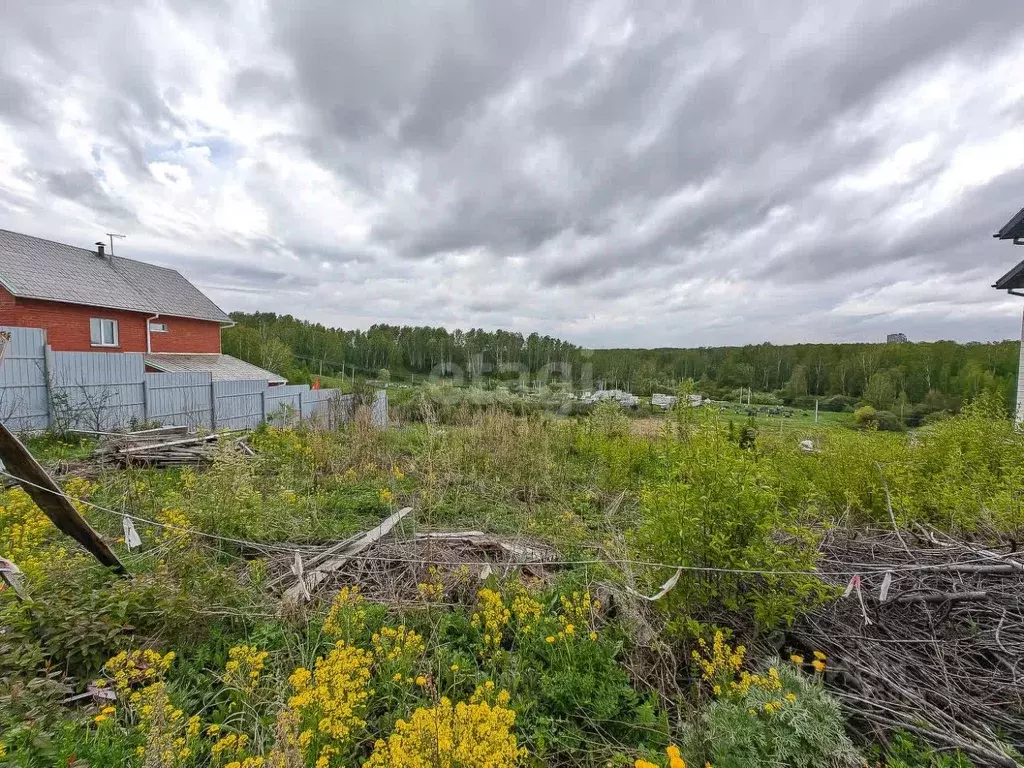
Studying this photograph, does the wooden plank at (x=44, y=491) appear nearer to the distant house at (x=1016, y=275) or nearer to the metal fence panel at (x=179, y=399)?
the metal fence panel at (x=179, y=399)

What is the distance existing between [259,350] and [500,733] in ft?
86.7

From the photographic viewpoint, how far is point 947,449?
4004mm

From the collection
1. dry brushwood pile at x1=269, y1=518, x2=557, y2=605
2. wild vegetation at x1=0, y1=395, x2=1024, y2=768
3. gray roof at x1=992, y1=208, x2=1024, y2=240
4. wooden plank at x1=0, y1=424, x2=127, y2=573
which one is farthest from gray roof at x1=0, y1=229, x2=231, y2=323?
gray roof at x1=992, y1=208, x2=1024, y2=240

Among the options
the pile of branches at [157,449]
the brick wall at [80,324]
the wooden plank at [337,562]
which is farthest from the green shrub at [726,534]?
the brick wall at [80,324]

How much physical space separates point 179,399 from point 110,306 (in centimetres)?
624

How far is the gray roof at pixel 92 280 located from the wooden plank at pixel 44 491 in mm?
14185

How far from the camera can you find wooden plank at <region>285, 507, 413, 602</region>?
9.08ft

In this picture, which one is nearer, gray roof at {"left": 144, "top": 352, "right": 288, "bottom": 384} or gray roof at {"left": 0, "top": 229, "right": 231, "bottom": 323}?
gray roof at {"left": 0, "top": 229, "right": 231, "bottom": 323}

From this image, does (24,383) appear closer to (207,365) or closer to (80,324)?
(80,324)

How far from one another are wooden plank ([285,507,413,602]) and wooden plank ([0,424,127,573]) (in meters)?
1.11

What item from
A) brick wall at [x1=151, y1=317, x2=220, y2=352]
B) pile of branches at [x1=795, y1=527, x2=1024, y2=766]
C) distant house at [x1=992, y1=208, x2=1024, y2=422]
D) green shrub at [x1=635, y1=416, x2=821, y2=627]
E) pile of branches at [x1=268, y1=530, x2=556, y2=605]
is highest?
→ distant house at [x1=992, y1=208, x2=1024, y2=422]

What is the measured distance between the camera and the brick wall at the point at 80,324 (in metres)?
11.1

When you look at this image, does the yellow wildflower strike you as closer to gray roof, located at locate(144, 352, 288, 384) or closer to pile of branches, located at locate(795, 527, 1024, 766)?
pile of branches, located at locate(795, 527, 1024, 766)

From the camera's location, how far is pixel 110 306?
12.7 meters
